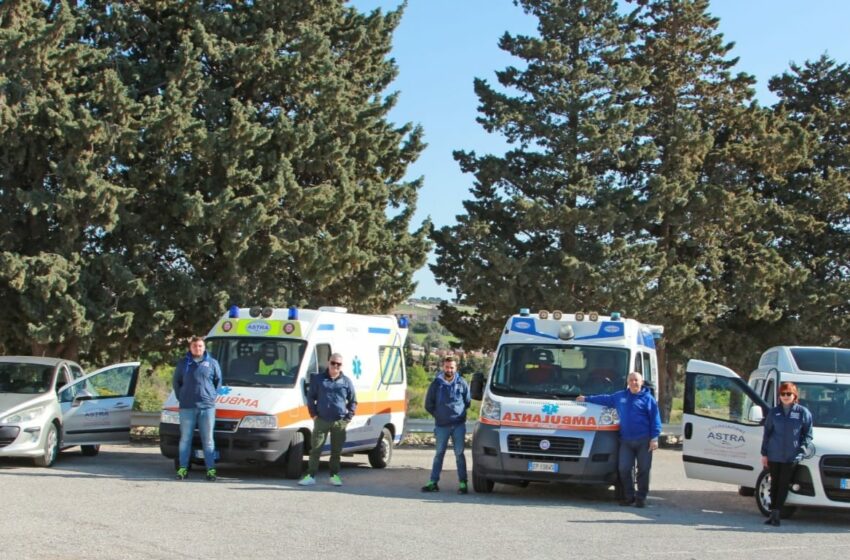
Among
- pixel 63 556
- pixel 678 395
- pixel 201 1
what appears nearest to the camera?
pixel 63 556

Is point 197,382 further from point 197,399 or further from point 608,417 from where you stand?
point 608,417

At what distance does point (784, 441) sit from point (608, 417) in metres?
2.32

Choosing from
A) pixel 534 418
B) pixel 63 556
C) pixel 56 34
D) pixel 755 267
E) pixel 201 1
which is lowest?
pixel 63 556

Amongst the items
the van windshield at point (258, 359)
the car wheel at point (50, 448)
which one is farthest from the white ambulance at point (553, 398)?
the car wheel at point (50, 448)

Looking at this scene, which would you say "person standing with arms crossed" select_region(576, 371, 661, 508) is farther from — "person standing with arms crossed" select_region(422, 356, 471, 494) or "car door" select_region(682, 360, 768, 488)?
"person standing with arms crossed" select_region(422, 356, 471, 494)

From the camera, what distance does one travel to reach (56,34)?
819 inches

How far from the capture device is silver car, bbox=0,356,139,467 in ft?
50.8

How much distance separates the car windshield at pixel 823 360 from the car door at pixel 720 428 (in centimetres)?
119

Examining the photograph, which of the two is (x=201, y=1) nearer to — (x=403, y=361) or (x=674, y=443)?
(x=403, y=361)

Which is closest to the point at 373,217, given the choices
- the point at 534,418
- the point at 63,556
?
the point at 534,418

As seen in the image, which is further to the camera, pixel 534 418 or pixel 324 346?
pixel 324 346

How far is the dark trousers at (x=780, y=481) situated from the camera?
12.4 meters

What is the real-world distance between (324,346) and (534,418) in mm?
4129

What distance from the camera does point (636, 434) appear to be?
44.4 ft
